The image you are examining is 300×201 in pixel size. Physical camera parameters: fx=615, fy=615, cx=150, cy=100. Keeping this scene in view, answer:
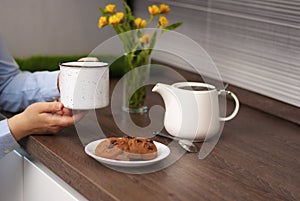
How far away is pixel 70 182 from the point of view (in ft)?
4.34

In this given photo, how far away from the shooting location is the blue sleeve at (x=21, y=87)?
6.15 ft

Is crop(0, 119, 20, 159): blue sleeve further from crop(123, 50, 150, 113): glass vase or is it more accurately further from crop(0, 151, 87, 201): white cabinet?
crop(123, 50, 150, 113): glass vase

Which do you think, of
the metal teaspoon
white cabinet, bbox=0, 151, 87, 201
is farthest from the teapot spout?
white cabinet, bbox=0, 151, 87, 201

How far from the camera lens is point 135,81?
5.83 feet

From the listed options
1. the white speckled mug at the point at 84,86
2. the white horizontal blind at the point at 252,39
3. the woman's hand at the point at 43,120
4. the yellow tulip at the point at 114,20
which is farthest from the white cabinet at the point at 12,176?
the white horizontal blind at the point at 252,39

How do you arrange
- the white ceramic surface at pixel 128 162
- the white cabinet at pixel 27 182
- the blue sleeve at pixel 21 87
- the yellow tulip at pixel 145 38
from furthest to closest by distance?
1. the blue sleeve at pixel 21 87
2. the yellow tulip at pixel 145 38
3. the white cabinet at pixel 27 182
4. the white ceramic surface at pixel 128 162

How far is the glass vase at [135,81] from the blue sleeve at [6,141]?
14.6 inches

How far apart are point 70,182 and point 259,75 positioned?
2.80ft

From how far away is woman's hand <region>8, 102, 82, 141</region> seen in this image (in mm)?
1534

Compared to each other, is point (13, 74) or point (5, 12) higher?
point (5, 12)

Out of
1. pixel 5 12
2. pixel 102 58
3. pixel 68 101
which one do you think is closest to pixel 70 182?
pixel 68 101

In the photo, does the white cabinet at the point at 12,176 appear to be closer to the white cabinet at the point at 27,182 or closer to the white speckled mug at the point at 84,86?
the white cabinet at the point at 27,182

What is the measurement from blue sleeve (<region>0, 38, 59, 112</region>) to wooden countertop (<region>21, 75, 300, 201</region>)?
28 cm

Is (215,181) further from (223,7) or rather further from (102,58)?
(223,7)
